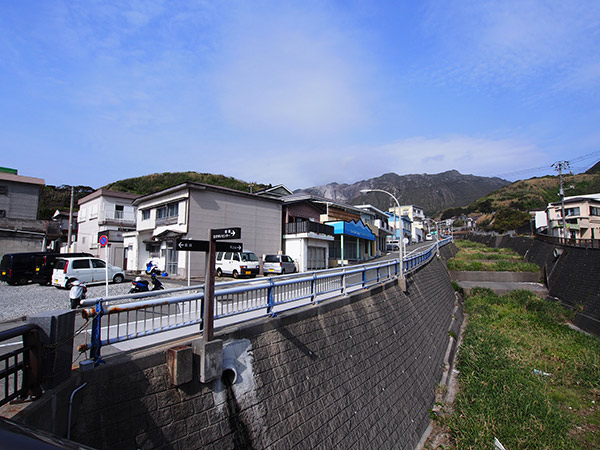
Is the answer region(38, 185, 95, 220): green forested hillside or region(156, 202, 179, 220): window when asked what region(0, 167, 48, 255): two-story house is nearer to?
region(156, 202, 179, 220): window

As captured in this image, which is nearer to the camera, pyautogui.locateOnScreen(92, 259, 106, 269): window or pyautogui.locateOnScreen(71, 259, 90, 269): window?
pyautogui.locateOnScreen(71, 259, 90, 269): window

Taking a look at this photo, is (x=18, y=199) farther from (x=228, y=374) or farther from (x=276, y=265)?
(x=228, y=374)

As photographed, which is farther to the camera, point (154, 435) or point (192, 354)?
point (192, 354)

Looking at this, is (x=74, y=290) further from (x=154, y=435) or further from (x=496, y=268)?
(x=496, y=268)

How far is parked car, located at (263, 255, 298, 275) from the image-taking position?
80.7 ft

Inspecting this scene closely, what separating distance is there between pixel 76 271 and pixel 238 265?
29.7ft

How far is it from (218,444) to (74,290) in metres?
4.36

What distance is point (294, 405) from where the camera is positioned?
6.58 meters

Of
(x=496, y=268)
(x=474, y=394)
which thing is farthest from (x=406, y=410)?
(x=496, y=268)

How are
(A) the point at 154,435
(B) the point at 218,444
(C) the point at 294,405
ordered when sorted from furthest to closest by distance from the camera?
(C) the point at 294,405, (B) the point at 218,444, (A) the point at 154,435

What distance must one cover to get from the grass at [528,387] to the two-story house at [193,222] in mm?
16032

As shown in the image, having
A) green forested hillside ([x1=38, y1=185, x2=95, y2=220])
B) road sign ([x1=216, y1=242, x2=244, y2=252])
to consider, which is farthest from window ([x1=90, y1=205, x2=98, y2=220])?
road sign ([x1=216, y1=242, x2=244, y2=252])

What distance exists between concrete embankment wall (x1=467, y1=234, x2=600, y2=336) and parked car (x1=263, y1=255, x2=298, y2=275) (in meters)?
19.4

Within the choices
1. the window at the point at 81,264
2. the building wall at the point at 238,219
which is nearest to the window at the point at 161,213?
the building wall at the point at 238,219
